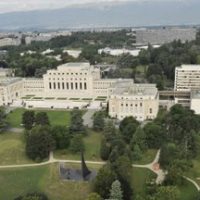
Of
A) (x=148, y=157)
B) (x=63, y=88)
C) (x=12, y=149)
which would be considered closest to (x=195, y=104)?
(x=148, y=157)

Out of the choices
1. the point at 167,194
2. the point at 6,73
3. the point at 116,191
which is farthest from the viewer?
the point at 6,73

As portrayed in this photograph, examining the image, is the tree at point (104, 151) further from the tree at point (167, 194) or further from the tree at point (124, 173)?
the tree at point (167, 194)

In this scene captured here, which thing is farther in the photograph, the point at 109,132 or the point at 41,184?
the point at 109,132

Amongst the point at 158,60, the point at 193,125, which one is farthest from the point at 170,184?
the point at 158,60

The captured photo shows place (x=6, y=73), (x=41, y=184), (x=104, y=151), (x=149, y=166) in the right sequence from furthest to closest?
(x=6, y=73)
(x=104, y=151)
(x=149, y=166)
(x=41, y=184)

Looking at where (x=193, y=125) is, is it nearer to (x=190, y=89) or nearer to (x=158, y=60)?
(x=190, y=89)

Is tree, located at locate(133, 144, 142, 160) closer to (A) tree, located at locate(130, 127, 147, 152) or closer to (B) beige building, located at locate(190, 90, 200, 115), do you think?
(A) tree, located at locate(130, 127, 147, 152)

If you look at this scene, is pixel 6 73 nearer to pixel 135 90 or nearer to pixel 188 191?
pixel 135 90

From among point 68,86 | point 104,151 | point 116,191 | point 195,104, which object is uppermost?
point 68,86
